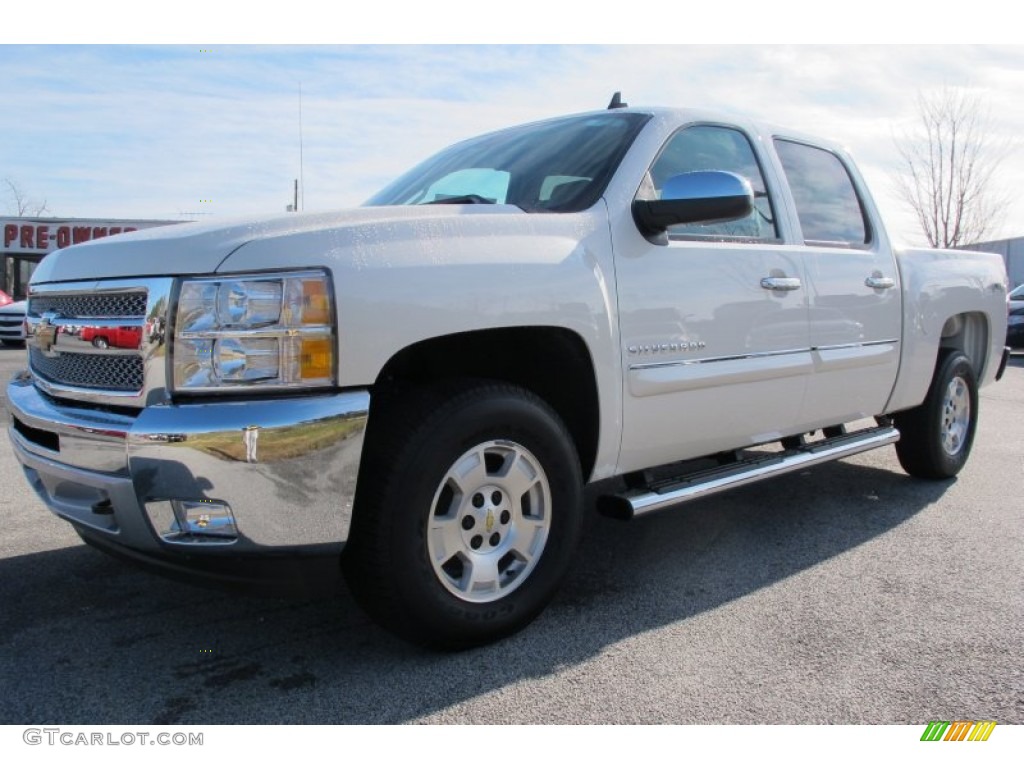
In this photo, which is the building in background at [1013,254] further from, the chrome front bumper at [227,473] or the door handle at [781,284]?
the chrome front bumper at [227,473]

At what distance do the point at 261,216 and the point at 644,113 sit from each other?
1689mm

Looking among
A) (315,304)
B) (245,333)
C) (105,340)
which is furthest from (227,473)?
(105,340)

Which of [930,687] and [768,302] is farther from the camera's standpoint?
[768,302]

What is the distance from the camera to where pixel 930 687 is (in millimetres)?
2643

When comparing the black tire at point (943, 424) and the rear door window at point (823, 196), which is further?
the black tire at point (943, 424)

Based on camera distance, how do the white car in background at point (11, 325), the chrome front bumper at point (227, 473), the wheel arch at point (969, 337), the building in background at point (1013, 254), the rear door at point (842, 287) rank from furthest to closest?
the building in background at point (1013, 254), the white car in background at point (11, 325), the wheel arch at point (969, 337), the rear door at point (842, 287), the chrome front bumper at point (227, 473)

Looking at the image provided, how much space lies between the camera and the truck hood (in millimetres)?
2443

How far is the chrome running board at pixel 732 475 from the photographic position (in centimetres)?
322

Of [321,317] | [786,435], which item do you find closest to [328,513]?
[321,317]

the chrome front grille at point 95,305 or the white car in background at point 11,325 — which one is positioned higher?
the chrome front grille at point 95,305

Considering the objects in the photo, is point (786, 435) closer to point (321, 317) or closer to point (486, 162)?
point (486, 162)

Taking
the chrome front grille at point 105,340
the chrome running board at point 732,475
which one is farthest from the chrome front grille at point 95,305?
the chrome running board at point 732,475
